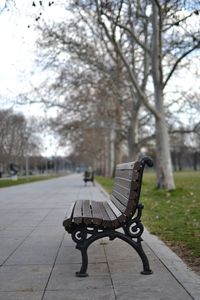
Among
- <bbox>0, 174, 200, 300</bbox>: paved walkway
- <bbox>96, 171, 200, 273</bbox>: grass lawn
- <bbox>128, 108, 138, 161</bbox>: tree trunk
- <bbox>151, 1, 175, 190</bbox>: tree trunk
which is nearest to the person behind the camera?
<bbox>0, 174, 200, 300</bbox>: paved walkway

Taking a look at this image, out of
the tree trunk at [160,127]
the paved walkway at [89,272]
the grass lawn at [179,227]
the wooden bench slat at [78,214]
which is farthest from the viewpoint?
the tree trunk at [160,127]

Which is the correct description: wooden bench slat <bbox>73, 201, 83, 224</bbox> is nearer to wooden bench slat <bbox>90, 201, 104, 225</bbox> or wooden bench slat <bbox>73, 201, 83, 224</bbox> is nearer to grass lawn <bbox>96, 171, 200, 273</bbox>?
wooden bench slat <bbox>90, 201, 104, 225</bbox>

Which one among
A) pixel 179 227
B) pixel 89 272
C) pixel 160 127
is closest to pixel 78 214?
pixel 89 272

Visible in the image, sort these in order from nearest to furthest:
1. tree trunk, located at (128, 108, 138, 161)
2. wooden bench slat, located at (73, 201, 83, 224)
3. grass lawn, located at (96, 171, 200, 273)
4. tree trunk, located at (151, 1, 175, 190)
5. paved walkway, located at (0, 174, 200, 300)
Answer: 1. paved walkway, located at (0, 174, 200, 300)
2. wooden bench slat, located at (73, 201, 83, 224)
3. grass lawn, located at (96, 171, 200, 273)
4. tree trunk, located at (151, 1, 175, 190)
5. tree trunk, located at (128, 108, 138, 161)

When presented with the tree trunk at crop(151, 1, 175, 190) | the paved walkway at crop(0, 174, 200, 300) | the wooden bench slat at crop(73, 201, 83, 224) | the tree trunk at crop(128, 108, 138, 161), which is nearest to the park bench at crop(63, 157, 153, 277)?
the wooden bench slat at crop(73, 201, 83, 224)

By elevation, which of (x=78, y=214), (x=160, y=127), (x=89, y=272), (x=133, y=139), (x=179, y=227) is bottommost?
(x=89, y=272)

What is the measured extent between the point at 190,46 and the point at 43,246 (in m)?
12.9

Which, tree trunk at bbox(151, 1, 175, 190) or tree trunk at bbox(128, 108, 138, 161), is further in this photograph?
tree trunk at bbox(128, 108, 138, 161)

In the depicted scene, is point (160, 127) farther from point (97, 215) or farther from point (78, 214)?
point (78, 214)

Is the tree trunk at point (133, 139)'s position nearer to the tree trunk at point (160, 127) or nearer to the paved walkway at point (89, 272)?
the tree trunk at point (160, 127)

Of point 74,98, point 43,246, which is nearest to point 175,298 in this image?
point 43,246

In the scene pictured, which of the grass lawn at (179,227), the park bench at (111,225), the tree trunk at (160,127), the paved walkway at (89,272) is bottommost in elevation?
the paved walkway at (89,272)

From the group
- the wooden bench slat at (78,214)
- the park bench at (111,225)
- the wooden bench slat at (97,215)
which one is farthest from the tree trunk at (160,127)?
the park bench at (111,225)

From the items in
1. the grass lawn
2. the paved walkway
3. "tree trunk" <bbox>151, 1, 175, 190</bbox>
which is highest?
"tree trunk" <bbox>151, 1, 175, 190</bbox>
